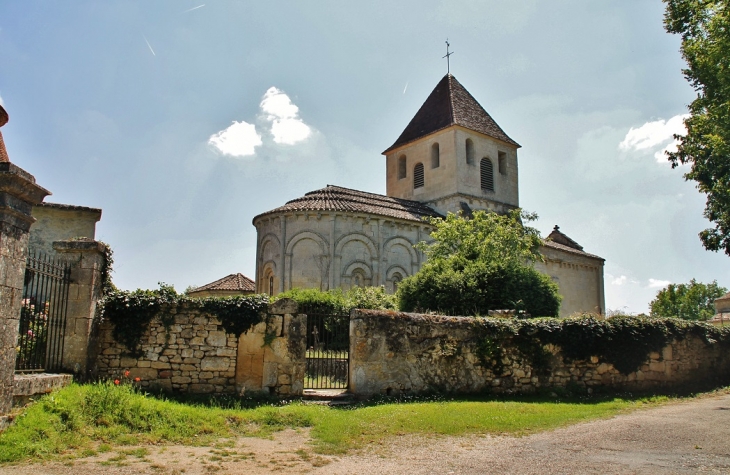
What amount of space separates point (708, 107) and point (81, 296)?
16.5 m

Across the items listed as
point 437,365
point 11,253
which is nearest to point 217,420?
point 11,253

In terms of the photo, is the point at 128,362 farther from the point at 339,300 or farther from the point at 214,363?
the point at 339,300

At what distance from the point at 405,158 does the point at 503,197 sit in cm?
677

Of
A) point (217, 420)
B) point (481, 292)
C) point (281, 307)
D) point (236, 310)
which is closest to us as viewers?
point (217, 420)

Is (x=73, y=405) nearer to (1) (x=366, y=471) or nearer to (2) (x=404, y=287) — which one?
(1) (x=366, y=471)

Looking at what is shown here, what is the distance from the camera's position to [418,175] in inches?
1396

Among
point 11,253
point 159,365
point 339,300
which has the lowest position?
point 159,365

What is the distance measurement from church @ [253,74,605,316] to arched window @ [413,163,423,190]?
0.06 metres

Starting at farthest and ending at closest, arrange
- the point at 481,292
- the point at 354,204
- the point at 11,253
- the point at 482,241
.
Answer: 1. the point at 354,204
2. the point at 482,241
3. the point at 481,292
4. the point at 11,253

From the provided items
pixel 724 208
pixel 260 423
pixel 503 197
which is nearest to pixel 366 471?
pixel 260 423

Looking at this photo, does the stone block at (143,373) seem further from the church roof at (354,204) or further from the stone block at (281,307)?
the church roof at (354,204)

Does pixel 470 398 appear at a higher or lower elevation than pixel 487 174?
Answer: lower

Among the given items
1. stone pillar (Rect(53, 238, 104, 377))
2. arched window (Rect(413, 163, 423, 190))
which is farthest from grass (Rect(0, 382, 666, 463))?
arched window (Rect(413, 163, 423, 190))

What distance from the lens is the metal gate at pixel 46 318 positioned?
8570 mm
